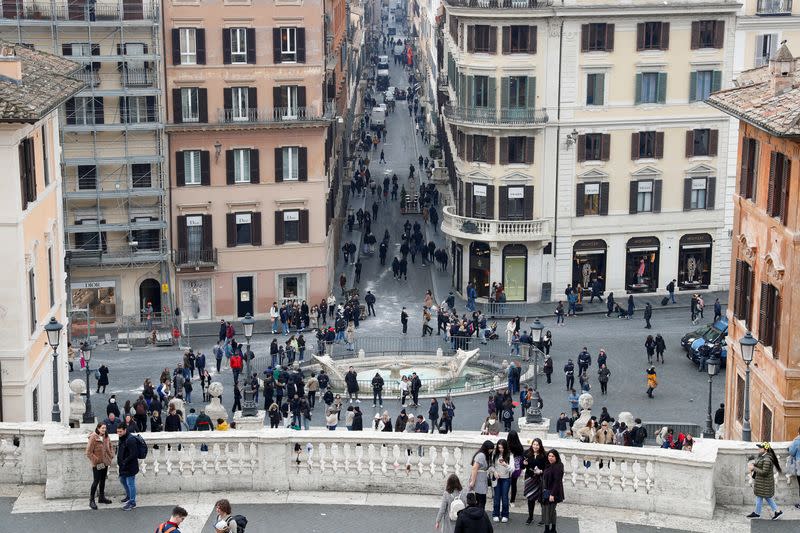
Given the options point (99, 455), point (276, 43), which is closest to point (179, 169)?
point (276, 43)

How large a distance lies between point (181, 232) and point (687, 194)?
25.8 metres

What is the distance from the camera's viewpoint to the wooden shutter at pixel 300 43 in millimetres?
75375

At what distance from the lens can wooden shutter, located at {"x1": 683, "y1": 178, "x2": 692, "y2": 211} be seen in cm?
8119

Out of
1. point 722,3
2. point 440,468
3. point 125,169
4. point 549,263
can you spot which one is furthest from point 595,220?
point 440,468

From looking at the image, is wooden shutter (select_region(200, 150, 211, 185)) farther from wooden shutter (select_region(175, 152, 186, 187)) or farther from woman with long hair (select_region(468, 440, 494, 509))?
woman with long hair (select_region(468, 440, 494, 509))

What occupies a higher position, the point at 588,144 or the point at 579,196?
the point at 588,144

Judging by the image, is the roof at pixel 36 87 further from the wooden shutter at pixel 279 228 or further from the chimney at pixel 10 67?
the wooden shutter at pixel 279 228

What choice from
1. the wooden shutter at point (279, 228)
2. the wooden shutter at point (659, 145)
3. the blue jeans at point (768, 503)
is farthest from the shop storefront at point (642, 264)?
the blue jeans at point (768, 503)

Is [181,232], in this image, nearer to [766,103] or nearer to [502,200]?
[502,200]

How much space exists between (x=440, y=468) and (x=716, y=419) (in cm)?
2446

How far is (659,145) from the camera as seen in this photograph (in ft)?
264

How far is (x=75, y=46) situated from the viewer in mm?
72688

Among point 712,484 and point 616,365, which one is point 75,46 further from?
point 712,484

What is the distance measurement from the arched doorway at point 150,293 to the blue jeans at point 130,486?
47.6 m
